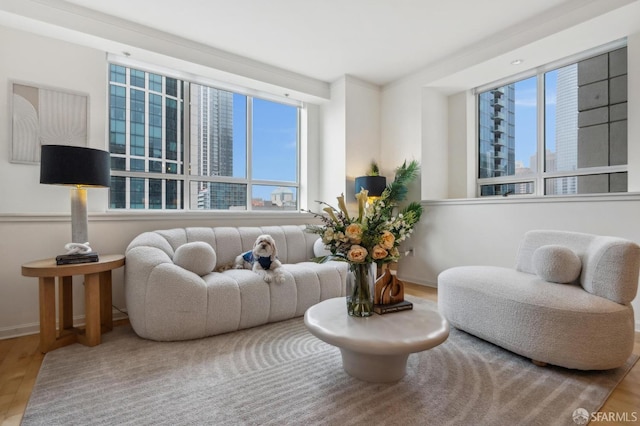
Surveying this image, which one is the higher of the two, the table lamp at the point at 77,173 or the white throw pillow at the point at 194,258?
the table lamp at the point at 77,173

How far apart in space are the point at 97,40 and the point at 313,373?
10.9 feet

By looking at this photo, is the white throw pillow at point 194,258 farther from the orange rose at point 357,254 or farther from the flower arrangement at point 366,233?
the orange rose at point 357,254

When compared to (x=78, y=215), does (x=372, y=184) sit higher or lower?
higher

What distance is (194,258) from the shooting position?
2.50 metres

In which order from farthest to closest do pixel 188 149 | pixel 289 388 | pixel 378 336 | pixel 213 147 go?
pixel 213 147, pixel 188 149, pixel 289 388, pixel 378 336

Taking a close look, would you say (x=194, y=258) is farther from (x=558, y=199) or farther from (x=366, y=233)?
(x=558, y=199)

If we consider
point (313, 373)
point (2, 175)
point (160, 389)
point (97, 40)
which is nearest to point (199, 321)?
point (160, 389)

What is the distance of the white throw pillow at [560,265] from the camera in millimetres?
2004

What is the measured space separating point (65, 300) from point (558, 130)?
4936 mm

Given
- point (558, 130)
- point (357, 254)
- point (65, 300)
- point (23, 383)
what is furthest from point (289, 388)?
point (558, 130)

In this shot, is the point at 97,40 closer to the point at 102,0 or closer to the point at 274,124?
the point at 102,0

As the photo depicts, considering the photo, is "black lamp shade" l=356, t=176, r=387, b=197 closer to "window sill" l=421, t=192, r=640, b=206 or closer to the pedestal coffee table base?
"window sill" l=421, t=192, r=640, b=206

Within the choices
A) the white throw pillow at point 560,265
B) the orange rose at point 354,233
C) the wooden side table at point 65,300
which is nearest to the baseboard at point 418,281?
the white throw pillow at point 560,265

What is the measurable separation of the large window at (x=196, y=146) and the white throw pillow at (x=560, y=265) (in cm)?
314
